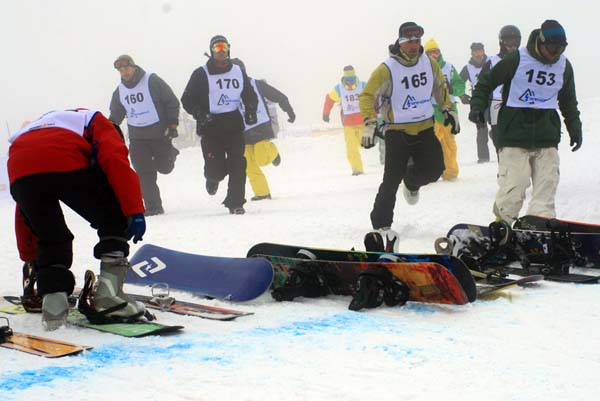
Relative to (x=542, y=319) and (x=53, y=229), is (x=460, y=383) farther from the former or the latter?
(x=53, y=229)

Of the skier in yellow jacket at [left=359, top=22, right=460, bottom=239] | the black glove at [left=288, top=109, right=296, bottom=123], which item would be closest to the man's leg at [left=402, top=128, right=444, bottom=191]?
the skier in yellow jacket at [left=359, top=22, right=460, bottom=239]

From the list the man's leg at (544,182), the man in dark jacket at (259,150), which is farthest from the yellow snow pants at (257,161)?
the man's leg at (544,182)

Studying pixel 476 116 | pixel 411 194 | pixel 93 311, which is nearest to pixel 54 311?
pixel 93 311

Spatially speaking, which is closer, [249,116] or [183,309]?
[183,309]

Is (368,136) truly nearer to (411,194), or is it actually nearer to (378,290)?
(411,194)

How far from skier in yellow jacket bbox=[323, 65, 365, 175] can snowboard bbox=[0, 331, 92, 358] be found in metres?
11.5

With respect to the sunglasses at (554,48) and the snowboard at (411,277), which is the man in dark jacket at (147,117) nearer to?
the sunglasses at (554,48)

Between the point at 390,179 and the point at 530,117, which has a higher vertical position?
the point at 530,117

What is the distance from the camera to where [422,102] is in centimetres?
650

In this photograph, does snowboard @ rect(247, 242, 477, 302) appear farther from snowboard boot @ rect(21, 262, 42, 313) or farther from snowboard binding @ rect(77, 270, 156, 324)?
snowboard boot @ rect(21, 262, 42, 313)

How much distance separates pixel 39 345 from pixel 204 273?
1.50m

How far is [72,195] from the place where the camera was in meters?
3.48

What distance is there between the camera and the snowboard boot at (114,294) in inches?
135

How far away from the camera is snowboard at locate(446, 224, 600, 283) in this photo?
182 inches
